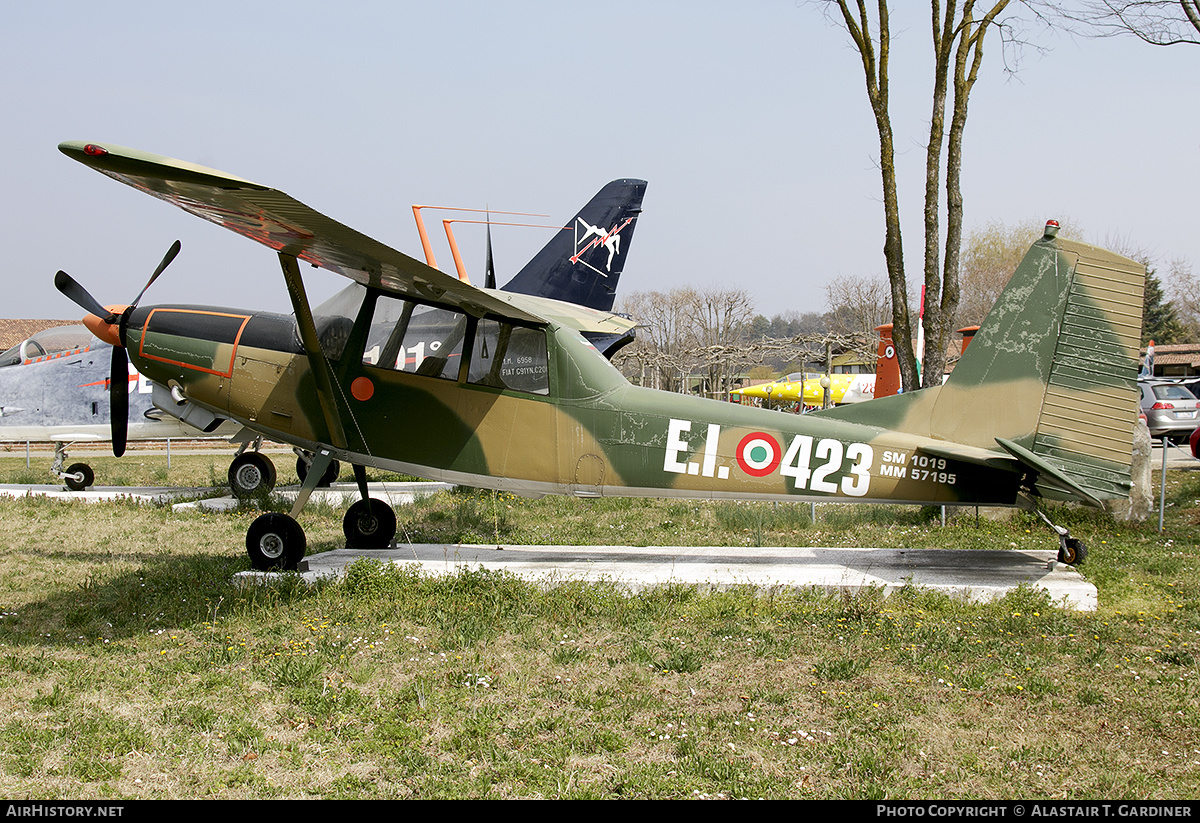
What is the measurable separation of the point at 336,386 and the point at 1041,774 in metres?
Answer: 6.36

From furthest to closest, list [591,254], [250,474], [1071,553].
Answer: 1. [591,254]
2. [250,474]
3. [1071,553]

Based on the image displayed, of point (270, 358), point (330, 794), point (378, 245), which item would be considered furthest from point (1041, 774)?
point (270, 358)

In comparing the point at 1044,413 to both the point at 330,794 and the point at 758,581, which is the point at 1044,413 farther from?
the point at 330,794

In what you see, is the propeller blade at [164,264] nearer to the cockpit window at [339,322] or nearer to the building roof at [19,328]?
the cockpit window at [339,322]

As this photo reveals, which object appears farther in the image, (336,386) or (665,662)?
(336,386)

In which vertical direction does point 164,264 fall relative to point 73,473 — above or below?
above

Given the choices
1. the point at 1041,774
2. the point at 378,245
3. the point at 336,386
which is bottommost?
the point at 1041,774

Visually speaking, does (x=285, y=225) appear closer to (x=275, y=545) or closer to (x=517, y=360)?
(x=517, y=360)

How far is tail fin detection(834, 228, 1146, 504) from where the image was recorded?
24.2 ft

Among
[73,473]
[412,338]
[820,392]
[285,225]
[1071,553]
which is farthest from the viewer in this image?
[820,392]

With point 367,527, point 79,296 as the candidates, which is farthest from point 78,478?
point 367,527

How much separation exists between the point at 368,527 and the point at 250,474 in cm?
608

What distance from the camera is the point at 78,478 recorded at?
614 inches

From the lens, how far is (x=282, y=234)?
276 inches
